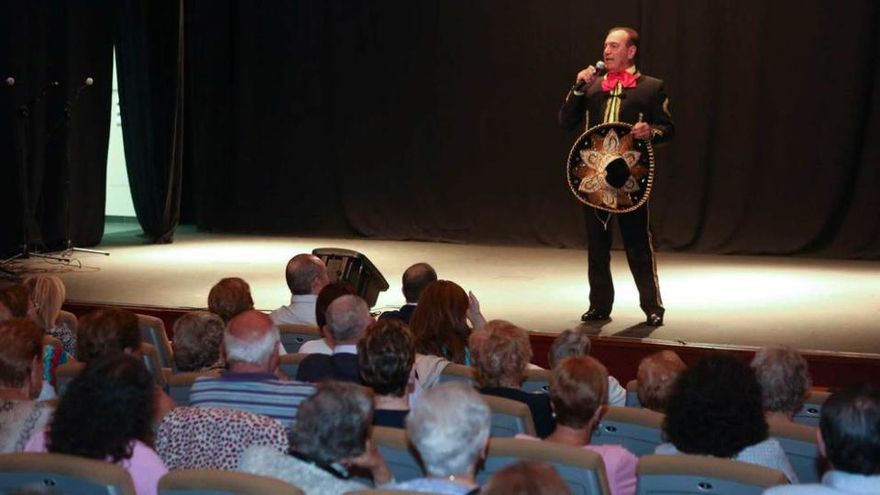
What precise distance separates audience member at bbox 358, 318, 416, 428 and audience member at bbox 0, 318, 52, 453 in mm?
870

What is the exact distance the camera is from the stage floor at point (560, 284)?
256 inches

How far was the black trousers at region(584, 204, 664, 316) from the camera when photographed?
650 cm

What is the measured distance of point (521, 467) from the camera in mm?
2000

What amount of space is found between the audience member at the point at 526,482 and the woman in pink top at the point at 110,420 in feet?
3.92

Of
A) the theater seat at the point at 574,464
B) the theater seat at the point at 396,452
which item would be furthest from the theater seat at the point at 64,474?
the theater seat at the point at 574,464

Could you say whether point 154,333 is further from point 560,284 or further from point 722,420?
point 560,284

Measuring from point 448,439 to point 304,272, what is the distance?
2.85 m

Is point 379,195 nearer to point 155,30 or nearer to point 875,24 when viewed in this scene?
point 155,30

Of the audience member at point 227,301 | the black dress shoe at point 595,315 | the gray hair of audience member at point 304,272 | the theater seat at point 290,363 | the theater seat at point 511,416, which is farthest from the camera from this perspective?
A: the black dress shoe at point 595,315

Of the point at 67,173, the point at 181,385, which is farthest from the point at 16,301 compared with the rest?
the point at 67,173

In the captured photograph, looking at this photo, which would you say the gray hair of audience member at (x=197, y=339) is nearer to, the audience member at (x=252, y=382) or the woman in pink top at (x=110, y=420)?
the audience member at (x=252, y=382)

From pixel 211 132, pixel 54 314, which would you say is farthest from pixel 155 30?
pixel 54 314

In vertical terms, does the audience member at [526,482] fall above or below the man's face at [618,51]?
below

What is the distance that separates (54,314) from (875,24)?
7126 mm
